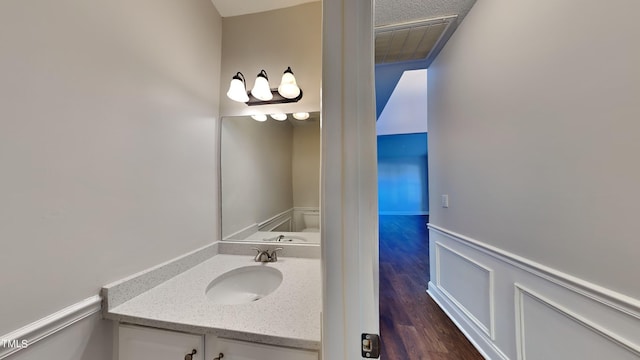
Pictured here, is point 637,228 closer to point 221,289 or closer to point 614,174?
point 614,174

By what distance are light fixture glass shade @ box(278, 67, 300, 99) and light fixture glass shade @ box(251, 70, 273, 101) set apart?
9 cm

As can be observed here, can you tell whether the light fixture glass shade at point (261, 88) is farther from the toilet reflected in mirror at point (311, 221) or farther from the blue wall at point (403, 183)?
the blue wall at point (403, 183)

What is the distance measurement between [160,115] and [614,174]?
6.49 feet

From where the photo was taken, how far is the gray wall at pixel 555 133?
0.72 metres

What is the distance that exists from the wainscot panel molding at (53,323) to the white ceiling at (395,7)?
184 cm

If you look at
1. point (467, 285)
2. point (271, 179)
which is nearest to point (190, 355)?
point (271, 179)

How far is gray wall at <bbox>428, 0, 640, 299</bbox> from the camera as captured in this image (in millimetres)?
721

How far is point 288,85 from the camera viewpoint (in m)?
1.34

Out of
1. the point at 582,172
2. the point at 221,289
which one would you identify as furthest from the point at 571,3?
the point at 221,289

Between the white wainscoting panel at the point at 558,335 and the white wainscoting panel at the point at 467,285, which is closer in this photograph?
the white wainscoting panel at the point at 558,335

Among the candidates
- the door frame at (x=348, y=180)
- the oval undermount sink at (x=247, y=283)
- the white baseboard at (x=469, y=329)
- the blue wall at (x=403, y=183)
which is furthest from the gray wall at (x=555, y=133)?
the blue wall at (x=403, y=183)

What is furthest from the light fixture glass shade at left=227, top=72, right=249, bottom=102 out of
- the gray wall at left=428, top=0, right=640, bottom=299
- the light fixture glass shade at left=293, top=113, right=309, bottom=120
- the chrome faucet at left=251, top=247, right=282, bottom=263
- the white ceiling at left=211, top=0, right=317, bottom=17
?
the gray wall at left=428, top=0, right=640, bottom=299

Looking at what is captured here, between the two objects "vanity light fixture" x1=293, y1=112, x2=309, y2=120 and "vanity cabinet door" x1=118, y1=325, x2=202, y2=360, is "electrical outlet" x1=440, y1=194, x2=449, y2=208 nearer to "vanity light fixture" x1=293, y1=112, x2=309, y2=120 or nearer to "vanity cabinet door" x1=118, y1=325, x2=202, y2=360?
"vanity light fixture" x1=293, y1=112, x2=309, y2=120

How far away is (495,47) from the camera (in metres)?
1.33
